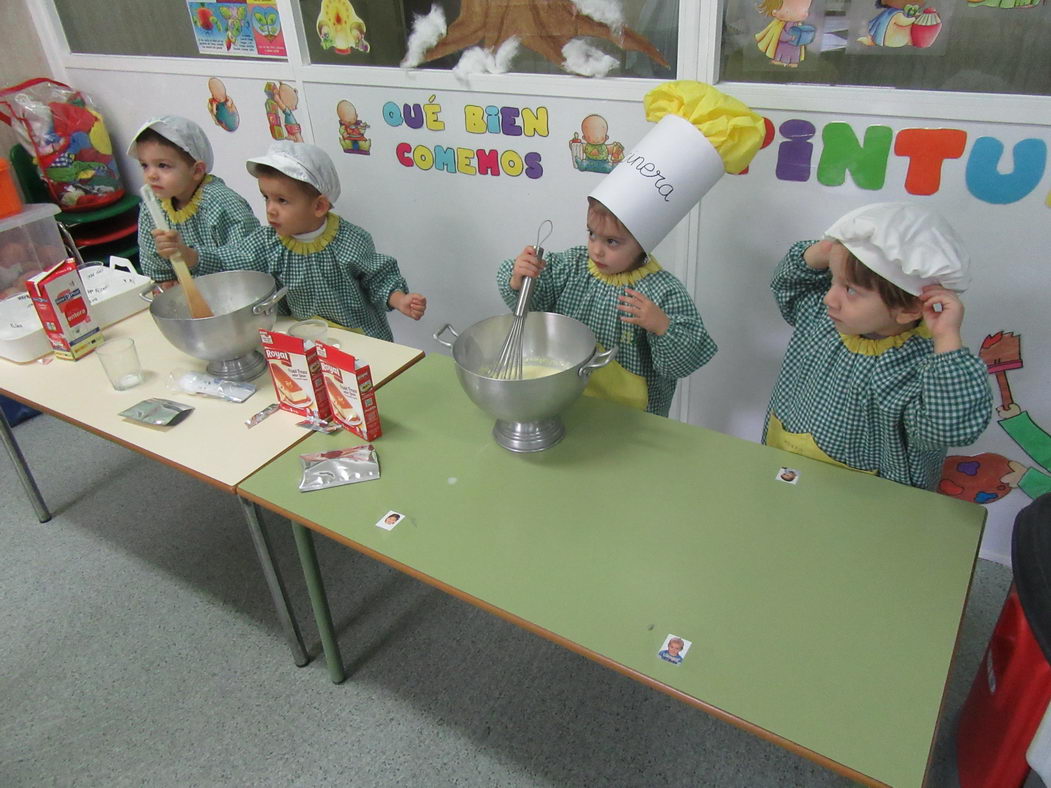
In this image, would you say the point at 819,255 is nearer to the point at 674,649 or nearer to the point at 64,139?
the point at 674,649

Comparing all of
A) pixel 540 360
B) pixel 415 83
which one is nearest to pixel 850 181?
pixel 540 360

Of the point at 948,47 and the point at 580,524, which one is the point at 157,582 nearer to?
the point at 580,524

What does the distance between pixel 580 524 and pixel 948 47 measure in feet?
3.65

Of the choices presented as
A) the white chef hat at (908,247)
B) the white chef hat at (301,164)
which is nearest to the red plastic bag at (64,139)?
the white chef hat at (301,164)

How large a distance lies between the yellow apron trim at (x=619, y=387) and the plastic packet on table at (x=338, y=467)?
50 centimetres

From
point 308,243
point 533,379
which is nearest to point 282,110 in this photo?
point 308,243

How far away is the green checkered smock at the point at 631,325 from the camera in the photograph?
4.43ft

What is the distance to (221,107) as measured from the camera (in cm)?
235

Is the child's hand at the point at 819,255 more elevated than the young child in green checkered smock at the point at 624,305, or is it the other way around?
the child's hand at the point at 819,255

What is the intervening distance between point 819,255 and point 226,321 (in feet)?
3.56

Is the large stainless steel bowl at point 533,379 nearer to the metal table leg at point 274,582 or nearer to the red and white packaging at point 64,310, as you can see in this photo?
the metal table leg at point 274,582

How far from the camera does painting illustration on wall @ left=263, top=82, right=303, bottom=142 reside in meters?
2.17

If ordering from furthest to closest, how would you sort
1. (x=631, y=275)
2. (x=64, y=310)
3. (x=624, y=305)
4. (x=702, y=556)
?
(x=64, y=310) → (x=631, y=275) → (x=624, y=305) → (x=702, y=556)

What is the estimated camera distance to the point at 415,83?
1929mm
